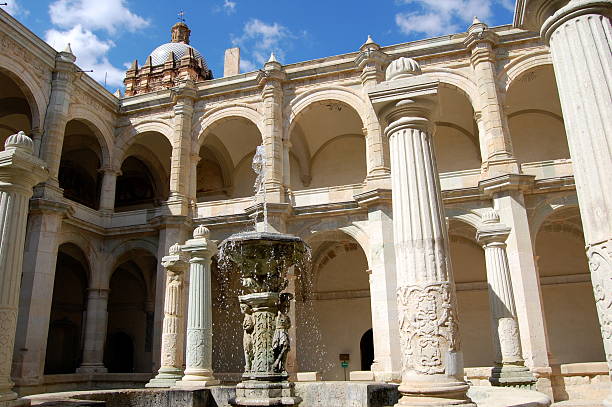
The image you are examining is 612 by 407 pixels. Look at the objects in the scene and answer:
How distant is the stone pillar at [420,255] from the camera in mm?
4023

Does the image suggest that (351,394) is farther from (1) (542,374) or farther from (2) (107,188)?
(2) (107,188)

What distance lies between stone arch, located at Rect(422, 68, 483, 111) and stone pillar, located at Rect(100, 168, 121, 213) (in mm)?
11008

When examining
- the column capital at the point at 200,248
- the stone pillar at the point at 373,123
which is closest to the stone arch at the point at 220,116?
the stone pillar at the point at 373,123

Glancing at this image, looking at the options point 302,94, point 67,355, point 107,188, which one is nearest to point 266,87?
point 302,94

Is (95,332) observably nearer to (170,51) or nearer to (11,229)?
(11,229)

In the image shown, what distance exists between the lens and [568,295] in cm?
1705

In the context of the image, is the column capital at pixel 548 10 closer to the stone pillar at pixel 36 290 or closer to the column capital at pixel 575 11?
the column capital at pixel 575 11

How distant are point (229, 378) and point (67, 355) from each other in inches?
415

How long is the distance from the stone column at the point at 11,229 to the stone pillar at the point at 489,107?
37.8ft

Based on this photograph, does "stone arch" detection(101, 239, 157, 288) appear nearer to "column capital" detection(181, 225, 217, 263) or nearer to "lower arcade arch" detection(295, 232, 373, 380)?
"lower arcade arch" detection(295, 232, 373, 380)

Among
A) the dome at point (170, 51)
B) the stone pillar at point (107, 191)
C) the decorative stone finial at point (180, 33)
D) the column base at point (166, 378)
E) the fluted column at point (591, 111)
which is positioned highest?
the decorative stone finial at point (180, 33)

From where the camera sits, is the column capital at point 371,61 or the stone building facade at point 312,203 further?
the column capital at point 371,61

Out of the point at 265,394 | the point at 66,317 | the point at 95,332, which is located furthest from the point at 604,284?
the point at 66,317

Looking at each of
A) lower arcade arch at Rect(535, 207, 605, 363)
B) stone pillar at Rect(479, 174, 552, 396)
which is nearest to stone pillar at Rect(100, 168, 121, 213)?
stone pillar at Rect(479, 174, 552, 396)
